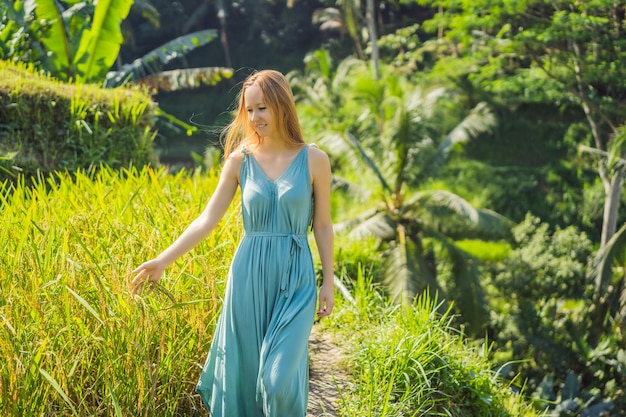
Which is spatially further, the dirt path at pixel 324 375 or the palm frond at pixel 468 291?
the palm frond at pixel 468 291

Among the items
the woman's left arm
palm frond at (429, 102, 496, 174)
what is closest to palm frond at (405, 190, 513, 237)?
palm frond at (429, 102, 496, 174)

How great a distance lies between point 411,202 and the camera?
1432cm

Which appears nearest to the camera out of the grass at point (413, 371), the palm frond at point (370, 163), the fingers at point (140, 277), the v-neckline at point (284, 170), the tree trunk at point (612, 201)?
the fingers at point (140, 277)

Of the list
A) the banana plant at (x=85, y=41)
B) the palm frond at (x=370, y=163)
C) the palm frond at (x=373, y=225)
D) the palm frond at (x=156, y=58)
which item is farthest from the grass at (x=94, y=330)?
the palm frond at (x=370, y=163)

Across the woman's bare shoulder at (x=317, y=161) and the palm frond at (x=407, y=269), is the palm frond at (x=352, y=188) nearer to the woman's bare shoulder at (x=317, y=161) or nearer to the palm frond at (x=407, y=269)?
the palm frond at (x=407, y=269)

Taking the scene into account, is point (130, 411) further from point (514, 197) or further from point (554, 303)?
point (514, 197)

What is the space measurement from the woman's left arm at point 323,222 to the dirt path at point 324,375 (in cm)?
67

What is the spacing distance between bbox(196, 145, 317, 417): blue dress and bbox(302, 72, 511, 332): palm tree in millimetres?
10377

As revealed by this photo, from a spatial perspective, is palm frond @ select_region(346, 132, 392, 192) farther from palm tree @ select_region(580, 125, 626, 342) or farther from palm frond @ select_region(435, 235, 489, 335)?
palm tree @ select_region(580, 125, 626, 342)

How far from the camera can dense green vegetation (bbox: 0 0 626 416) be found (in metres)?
2.89

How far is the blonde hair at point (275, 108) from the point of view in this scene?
2.59 meters

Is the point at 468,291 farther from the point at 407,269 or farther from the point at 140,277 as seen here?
the point at 140,277

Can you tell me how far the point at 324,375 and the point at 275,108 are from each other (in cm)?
187

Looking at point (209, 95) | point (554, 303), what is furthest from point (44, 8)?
point (209, 95)
